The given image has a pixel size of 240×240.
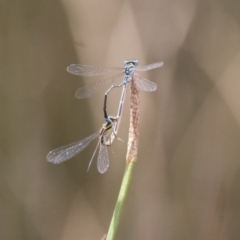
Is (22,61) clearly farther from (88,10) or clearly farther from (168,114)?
(168,114)

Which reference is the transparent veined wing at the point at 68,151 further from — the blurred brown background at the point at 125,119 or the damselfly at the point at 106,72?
→ the damselfly at the point at 106,72

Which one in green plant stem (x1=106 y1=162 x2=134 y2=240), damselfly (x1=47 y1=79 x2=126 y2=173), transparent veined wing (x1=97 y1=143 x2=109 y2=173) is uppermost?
damselfly (x1=47 y1=79 x2=126 y2=173)

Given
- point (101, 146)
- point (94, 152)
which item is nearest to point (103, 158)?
point (101, 146)

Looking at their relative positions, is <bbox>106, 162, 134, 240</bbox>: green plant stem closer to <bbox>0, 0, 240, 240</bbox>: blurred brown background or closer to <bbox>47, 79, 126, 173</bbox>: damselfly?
<bbox>47, 79, 126, 173</bbox>: damselfly

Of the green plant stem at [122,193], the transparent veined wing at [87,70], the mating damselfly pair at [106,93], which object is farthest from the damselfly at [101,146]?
Result: the green plant stem at [122,193]

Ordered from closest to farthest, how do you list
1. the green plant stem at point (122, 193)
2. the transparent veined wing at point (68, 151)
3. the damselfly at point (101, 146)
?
the green plant stem at point (122, 193), the damselfly at point (101, 146), the transparent veined wing at point (68, 151)

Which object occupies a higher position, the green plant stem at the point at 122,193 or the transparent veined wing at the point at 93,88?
the transparent veined wing at the point at 93,88

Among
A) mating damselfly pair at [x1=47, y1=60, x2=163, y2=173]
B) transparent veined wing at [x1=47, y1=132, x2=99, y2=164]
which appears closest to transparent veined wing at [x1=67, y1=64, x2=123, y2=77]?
mating damselfly pair at [x1=47, y1=60, x2=163, y2=173]
